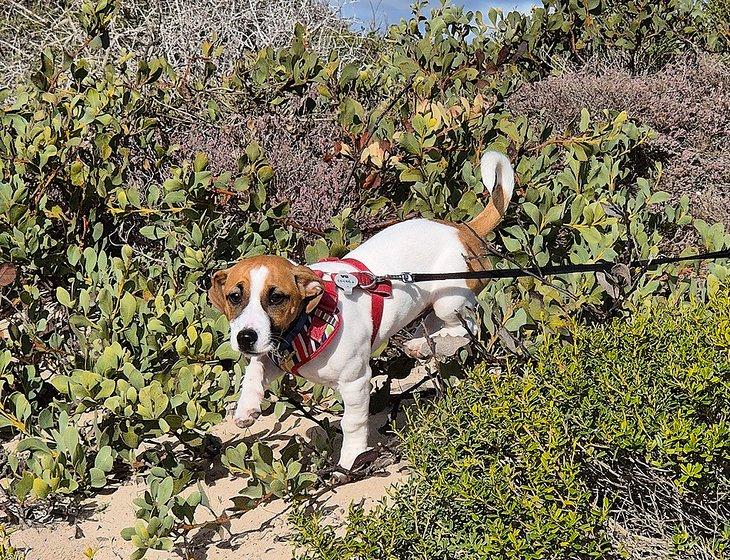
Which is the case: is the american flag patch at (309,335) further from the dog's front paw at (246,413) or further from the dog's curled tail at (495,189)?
the dog's curled tail at (495,189)

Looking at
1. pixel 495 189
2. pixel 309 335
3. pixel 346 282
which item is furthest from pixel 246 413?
pixel 495 189

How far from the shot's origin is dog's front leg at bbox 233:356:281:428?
336 cm

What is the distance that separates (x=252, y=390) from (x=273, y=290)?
0.48 m

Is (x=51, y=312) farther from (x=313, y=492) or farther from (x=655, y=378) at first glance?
(x=655, y=378)

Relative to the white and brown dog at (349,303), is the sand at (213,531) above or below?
below

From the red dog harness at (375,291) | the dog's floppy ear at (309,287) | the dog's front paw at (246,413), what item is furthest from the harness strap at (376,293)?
the dog's front paw at (246,413)

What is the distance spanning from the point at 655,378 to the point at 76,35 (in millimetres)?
8964

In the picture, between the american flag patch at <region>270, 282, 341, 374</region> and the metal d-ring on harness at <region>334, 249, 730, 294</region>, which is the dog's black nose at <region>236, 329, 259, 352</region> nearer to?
the american flag patch at <region>270, 282, 341, 374</region>

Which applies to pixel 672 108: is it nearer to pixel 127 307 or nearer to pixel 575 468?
pixel 127 307

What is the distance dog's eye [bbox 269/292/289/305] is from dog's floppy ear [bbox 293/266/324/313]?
98mm

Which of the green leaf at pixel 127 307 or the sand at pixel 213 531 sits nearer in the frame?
the sand at pixel 213 531

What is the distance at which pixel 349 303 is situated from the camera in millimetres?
3506

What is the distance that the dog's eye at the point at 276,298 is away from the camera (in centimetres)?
313

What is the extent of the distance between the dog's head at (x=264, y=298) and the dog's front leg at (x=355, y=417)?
40 centimetres
